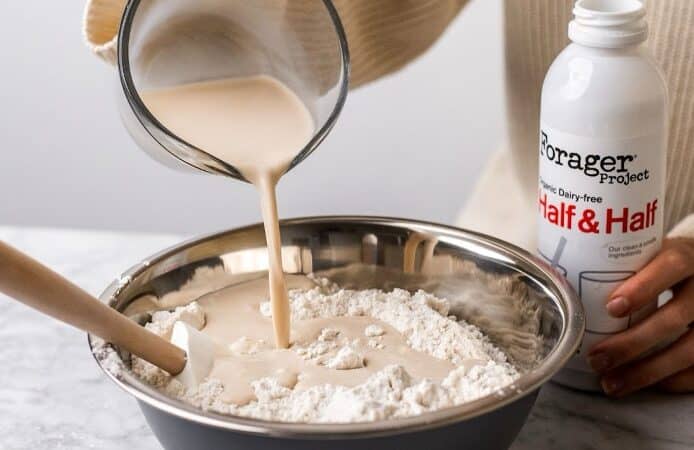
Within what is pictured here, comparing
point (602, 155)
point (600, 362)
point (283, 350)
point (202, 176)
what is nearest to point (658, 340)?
point (600, 362)

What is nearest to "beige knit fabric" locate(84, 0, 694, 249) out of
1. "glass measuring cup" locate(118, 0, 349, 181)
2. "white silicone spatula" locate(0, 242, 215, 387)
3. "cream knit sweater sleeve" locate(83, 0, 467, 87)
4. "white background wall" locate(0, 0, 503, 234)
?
"cream knit sweater sleeve" locate(83, 0, 467, 87)

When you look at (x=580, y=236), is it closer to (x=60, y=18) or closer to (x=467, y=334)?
(x=467, y=334)

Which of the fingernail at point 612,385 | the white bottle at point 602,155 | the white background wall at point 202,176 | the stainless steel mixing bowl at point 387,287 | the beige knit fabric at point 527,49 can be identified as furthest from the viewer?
the white background wall at point 202,176

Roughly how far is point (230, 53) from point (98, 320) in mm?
261

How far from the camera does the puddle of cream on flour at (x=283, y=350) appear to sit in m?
0.82

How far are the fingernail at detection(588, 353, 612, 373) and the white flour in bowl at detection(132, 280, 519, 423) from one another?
0.08 metres

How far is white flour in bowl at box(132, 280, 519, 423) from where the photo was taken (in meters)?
0.77

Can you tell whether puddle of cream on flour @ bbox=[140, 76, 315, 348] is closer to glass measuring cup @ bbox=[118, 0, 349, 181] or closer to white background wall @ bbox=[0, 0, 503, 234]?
glass measuring cup @ bbox=[118, 0, 349, 181]

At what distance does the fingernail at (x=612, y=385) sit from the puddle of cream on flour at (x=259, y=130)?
0.94 feet

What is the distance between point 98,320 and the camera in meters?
0.79

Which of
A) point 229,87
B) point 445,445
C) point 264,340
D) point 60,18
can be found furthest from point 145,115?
point 60,18

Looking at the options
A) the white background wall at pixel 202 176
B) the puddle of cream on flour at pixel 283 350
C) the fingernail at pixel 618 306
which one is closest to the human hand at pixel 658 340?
the fingernail at pixel 618 306

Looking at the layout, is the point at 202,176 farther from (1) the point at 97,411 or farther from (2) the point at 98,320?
(2) the point at 98,320

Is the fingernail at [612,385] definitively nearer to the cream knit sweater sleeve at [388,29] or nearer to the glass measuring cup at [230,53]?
the glass measuring cup at [230,53]
